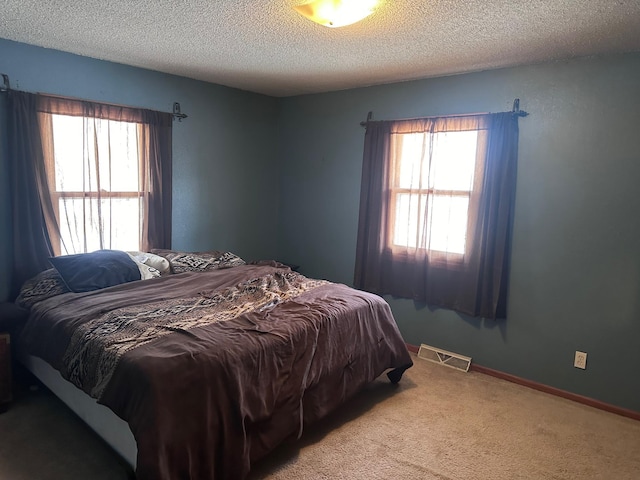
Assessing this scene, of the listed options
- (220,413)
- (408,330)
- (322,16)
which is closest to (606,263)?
(408,330)

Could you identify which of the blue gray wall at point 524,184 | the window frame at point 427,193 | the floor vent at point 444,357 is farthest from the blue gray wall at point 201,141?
the floor vent at point 444,357

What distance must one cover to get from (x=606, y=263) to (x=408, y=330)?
160 centimetres

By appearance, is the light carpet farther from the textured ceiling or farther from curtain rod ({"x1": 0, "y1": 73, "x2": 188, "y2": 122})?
the textured ceiling

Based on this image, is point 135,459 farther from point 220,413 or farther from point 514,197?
point 514,197

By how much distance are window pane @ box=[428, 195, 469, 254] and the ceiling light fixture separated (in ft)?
5.81

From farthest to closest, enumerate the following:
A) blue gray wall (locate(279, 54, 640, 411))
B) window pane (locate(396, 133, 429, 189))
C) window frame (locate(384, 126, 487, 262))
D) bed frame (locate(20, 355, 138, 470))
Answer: window pane (locate(396, 133, 429, 189))
window frame (locate(384, 126, 487, 262))
blue gray wall (locate(279, 54, 640, 411))
bed frame (locate(20, 355, 138, 470))

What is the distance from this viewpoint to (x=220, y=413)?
1872 mm

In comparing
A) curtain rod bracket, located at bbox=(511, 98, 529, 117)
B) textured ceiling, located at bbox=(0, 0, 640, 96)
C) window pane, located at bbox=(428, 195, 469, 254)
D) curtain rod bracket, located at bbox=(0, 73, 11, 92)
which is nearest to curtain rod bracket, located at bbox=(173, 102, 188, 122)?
textured ceiling, located at bbox=(0, 0, 640, 96)

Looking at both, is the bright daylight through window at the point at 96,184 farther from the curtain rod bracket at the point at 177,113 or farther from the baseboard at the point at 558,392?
the baseboard at the point at 558,392

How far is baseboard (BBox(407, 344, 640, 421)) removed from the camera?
9.07 feet

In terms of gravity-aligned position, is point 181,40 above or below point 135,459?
above

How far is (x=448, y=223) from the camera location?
341cm

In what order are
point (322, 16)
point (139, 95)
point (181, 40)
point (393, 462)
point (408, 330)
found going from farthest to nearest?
point (408, 330) < point (139, 95) < point (181, 40) < point (393, 462) < point (322, 16)

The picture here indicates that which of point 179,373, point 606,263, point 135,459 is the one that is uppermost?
point 606,263
